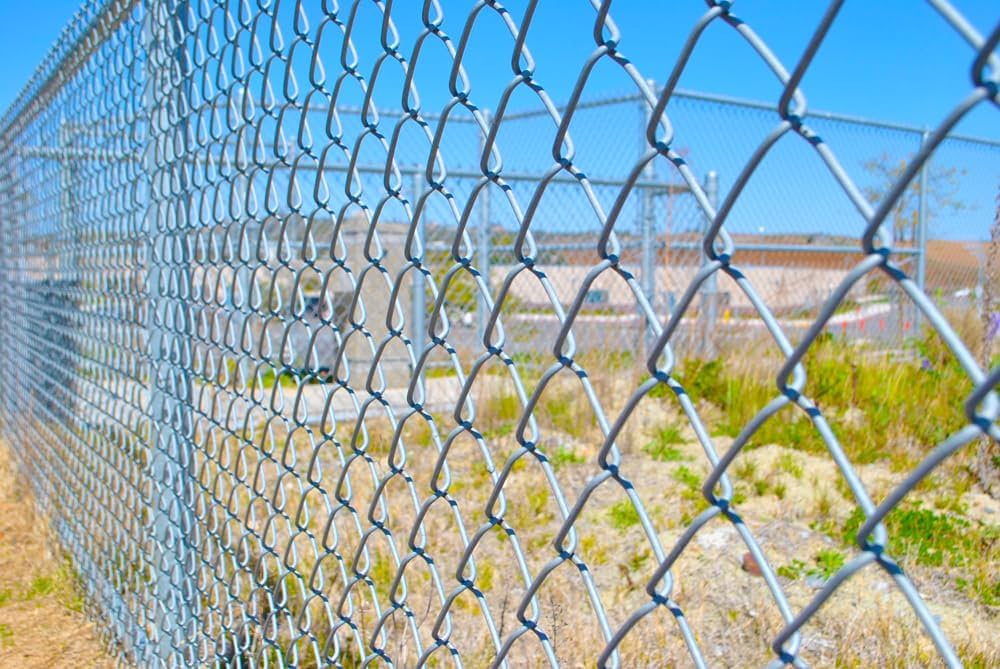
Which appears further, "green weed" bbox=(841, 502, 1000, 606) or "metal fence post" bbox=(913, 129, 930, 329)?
"metal fence post" bbox=(913, 129, 930, 329)

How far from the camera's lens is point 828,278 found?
691 cm

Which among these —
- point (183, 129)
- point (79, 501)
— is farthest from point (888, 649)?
point (79, 501)

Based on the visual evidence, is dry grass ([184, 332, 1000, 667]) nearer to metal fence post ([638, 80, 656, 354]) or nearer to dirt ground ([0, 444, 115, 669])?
dirt ground ([0, 444, 115, 669])

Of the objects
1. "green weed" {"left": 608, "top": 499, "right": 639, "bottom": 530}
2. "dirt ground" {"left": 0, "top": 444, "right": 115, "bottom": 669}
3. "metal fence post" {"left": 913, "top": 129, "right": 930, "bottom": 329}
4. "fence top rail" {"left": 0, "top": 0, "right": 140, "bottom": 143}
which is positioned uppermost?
"fence top rail" {"left": 0, "top": 0, "right": 140, "bottom": 143}

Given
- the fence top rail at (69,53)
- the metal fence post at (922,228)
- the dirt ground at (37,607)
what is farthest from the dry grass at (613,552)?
the metal fence post at (922,228)

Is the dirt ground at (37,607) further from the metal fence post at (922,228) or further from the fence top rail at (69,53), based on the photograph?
the metal fence post at (922,228)

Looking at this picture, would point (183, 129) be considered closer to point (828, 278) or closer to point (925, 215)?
point (828, 278)

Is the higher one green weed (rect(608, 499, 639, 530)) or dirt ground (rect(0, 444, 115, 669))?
green weed (rect(608, 499, 639, 530))

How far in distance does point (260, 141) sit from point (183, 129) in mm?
626

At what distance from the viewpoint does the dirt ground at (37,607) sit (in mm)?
3207

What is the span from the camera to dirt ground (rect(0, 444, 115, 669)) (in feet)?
10.5

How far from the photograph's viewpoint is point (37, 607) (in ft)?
12.1

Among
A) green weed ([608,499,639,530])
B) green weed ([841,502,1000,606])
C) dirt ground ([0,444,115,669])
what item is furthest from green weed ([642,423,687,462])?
dirt ground ([0,444,115,669])

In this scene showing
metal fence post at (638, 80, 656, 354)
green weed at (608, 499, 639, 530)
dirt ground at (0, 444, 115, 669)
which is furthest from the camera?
metal fence post at (638, 80, 656, 354)
